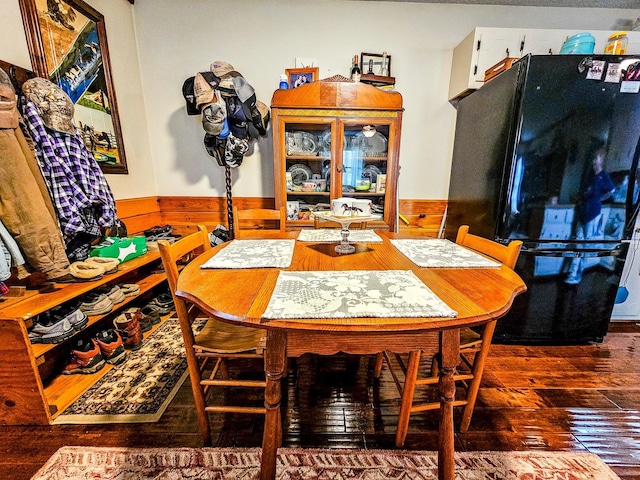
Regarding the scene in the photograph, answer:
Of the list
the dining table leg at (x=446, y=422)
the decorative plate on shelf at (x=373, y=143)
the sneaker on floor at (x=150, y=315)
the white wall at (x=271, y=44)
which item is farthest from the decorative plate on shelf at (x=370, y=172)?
the sneaker on floor at (x=150, y=315)

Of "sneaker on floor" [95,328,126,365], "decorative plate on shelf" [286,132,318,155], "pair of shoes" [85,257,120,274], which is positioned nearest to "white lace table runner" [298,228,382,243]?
"decorative plate on shelf" [286,132,318,155]

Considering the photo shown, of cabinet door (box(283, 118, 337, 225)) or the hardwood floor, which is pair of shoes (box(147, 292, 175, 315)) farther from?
cabinet door (box(283, 118, 337, 225))

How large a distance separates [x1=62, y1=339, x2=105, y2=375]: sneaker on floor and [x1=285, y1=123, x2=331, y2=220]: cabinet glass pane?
5.26 ft

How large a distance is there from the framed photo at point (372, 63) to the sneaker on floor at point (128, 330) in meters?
2.71

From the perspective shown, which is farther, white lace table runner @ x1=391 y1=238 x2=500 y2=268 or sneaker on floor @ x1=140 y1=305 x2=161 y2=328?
sneaker on floor @ x1=140 y1=305 x2=161 y2=328

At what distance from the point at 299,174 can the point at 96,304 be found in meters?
1.70

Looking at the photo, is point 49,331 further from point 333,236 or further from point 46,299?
point 333,236

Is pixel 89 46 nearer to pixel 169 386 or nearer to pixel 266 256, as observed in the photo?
pixel 266 256

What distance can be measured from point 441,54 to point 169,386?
3.27 m

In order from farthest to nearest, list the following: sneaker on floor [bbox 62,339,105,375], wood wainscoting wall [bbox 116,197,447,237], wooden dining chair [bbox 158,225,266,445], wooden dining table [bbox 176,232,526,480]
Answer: wood wainscoting wall [bbox 116,197,447,237], sneaker on floor [bbox 62,339,105,375], wooden dining chair [bbox 158,225,266,445], wooden dining table [bbox 176,232,526,480]

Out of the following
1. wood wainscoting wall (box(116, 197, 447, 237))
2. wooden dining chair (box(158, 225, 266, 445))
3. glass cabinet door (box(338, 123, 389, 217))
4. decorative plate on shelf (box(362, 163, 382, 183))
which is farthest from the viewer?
wood wainscoting wall (box(116, 197, 447, 237))

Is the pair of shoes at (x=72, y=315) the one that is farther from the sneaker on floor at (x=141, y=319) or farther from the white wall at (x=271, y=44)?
the white wall at (x=271, y=44)

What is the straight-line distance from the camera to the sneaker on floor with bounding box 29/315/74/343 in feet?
4.32

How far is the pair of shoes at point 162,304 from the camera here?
7.30 ft
